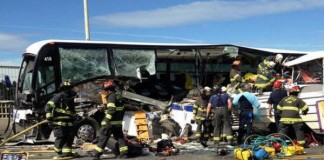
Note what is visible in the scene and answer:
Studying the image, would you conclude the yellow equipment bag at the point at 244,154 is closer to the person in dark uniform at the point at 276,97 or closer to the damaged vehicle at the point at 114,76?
the person in dark uniform at the point at 276,97

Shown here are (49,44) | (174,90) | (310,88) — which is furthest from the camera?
(174,90)

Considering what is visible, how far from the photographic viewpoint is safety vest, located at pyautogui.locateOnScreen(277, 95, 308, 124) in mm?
11109

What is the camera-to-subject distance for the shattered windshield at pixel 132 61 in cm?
1416

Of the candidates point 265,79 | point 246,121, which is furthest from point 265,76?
point 246,121

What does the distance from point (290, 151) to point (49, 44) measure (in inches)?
273

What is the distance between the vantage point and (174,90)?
52.6 ft

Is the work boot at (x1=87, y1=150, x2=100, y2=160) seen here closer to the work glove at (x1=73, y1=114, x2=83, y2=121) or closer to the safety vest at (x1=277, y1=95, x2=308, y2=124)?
the work glove at (x1=73, y1=114, x2=83, y2=121)

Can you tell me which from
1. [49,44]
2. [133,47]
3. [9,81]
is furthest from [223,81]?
[9,81]

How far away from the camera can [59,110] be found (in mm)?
10719

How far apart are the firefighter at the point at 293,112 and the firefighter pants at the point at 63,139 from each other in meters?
4.94

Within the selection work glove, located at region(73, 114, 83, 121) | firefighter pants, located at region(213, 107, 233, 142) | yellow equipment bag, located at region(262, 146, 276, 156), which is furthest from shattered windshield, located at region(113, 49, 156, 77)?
yellow equipment bag, located at region(262, 146, 276, 156)

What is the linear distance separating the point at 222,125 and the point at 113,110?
11.1ft

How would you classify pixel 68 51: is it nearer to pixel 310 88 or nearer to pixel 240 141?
pixel 240 141

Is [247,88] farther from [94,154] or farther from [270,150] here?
[94,154]
